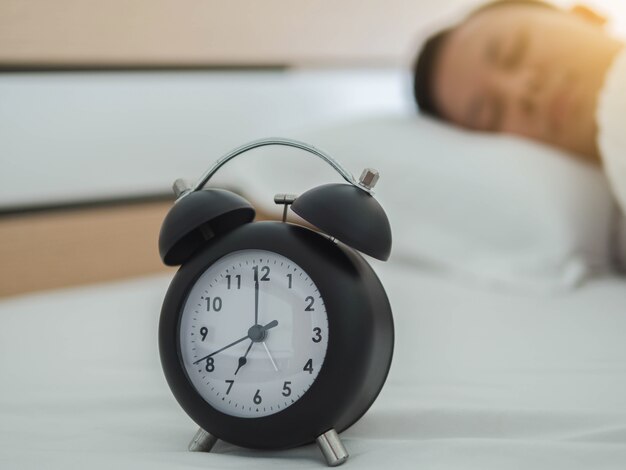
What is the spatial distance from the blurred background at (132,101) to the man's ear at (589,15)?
54cm

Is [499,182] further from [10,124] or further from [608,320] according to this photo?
[10,124]

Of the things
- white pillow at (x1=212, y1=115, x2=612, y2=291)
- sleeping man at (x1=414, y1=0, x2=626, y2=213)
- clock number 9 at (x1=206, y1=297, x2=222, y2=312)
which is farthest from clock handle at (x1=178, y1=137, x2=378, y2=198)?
sleeping man at (x1=414, y1=0, x2=626, y2=213)

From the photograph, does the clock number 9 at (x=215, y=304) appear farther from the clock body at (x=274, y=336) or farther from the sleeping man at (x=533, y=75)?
the sleeping man at (x=533, y=75)

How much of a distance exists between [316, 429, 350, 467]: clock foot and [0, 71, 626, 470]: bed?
21mm

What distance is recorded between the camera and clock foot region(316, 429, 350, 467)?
69cm

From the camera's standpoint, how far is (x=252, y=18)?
2064 millimetres

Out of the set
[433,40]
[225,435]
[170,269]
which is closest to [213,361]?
[225,435]

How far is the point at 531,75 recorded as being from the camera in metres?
1.83

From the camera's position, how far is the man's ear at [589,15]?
213 cm

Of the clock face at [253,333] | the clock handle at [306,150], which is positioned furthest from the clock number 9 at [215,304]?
the clock handle at [306,150]

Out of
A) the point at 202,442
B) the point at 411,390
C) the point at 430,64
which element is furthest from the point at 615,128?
the point at 202,442

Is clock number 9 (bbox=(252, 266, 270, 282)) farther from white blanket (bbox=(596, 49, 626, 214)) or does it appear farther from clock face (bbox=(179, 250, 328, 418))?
white blanket (bbox=(596, 49, 626, 214))

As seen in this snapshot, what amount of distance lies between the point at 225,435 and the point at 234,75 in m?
1.50

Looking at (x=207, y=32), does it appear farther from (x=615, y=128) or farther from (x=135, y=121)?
(x=615, y=128)
